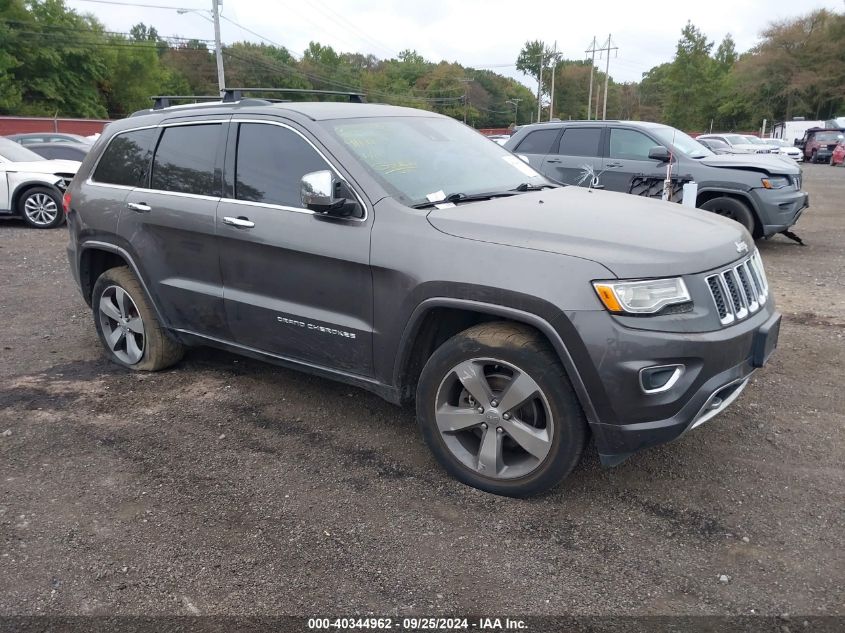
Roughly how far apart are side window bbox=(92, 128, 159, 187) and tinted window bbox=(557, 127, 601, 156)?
6.57 m

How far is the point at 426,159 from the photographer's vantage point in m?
3.93

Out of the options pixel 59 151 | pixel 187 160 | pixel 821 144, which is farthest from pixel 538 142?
pixel 821 144

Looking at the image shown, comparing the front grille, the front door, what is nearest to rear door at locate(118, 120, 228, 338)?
the front door

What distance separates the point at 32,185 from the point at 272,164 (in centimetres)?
982

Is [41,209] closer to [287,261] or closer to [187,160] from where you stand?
[187,160]

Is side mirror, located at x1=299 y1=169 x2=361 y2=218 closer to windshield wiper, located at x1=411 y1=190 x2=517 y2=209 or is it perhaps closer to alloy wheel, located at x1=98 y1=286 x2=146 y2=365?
windshield wiper, located at x1=411 y1=190 x2=517 y2=209

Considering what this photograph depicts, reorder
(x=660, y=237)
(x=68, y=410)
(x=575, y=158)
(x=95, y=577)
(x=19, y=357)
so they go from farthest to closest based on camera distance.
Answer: (x=575, y=158)
(x=19, y=357)
(x=68, y=410)
(x=660, y=237)
(x=95, y=577)

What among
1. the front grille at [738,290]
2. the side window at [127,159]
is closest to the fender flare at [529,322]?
the front grille at [738,290]

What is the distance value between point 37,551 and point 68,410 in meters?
1.59

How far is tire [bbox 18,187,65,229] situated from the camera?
1188 cm

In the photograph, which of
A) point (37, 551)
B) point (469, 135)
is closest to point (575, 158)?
point (469, 135)

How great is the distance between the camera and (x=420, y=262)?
3.28m

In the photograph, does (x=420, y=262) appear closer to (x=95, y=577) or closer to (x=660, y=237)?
(x=660, y=237)

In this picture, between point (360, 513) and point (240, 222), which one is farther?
point (240, 222)
